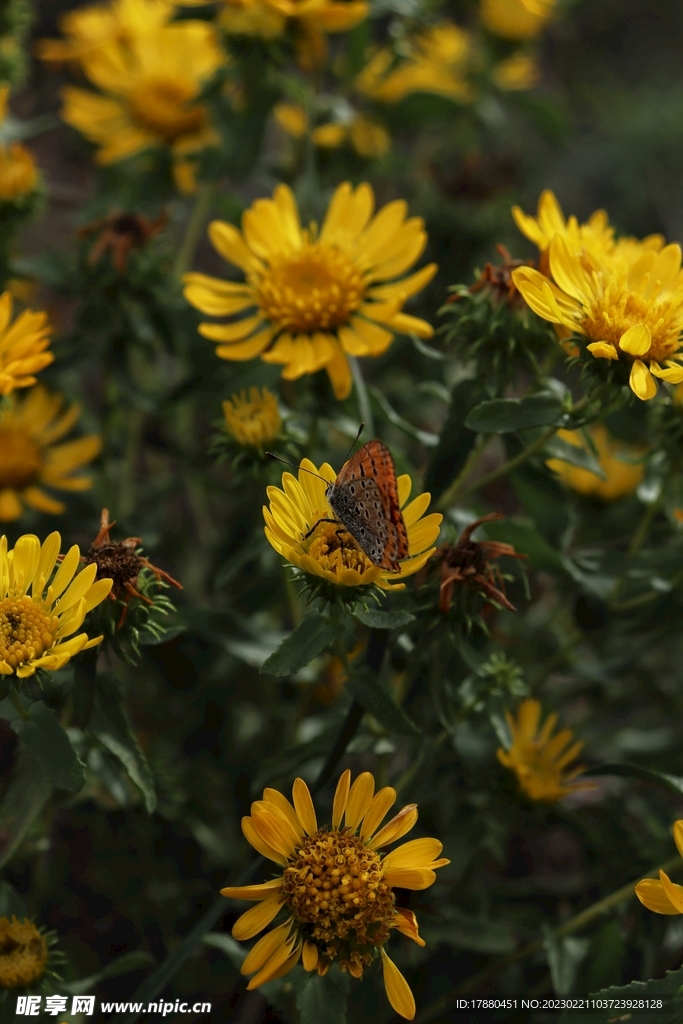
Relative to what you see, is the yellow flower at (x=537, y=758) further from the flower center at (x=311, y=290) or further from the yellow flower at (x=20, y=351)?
the yellow flower at (x=20, y=351)

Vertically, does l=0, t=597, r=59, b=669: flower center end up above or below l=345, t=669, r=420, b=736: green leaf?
above

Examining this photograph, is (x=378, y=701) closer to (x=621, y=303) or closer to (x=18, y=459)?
(x=621, y=303)

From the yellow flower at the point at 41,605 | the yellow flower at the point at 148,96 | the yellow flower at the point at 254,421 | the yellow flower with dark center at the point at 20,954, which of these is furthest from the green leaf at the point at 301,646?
the yellow flower at the point at 148,96

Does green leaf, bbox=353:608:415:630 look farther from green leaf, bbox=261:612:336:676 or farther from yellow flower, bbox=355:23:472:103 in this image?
yellow flower, bbox=355:23:472:103

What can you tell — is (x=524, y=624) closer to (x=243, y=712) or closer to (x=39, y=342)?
(x=243, y=712)

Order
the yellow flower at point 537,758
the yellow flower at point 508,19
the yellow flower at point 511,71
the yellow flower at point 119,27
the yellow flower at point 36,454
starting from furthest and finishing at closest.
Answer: the yellow flower at point 511,71 < the yellow flower at point 508,19 < the yellow flower at point 119,27 < the yellow flower at point 36,454 < the yellow flower at point 537,758

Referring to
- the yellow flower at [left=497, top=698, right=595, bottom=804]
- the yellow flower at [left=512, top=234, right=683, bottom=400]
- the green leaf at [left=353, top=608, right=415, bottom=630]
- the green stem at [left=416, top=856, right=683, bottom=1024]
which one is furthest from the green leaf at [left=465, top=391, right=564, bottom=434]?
the green stem at [left=416, top=856, right=683, bottom=1024]

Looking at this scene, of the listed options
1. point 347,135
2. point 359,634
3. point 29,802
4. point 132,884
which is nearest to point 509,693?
point 359,634
